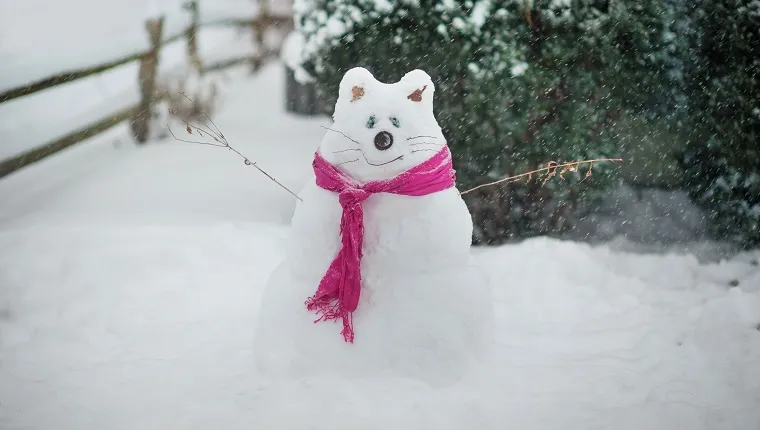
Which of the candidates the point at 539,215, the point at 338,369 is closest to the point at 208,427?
the point at 338,369

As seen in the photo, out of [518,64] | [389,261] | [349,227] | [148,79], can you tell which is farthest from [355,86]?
[148,79]

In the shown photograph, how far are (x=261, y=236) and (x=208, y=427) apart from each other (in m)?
1.97

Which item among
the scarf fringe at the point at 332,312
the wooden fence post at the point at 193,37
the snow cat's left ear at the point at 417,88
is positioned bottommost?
the wooden fence post at the point at 193,37

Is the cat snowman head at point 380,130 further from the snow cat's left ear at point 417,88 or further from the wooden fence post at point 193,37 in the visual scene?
the wooden fence post at point 193,37

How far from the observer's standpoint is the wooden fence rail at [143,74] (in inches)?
177

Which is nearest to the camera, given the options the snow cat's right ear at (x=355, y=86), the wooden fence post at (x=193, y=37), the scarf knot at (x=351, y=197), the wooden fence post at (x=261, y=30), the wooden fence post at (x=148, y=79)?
the scarf knot at (x=351, y=197)

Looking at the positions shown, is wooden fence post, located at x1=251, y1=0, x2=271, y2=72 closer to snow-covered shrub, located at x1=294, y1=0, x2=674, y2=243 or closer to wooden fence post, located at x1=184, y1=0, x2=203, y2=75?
wooden fence post, located at x1=184, y1=0, x2=203, y2=75

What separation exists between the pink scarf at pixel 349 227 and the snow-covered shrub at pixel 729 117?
217 centimetres

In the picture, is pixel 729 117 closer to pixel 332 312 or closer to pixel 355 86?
pixel 355 86

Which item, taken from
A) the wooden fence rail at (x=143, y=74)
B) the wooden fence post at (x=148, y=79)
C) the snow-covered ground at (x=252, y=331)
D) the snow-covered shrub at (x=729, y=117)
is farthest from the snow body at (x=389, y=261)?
the wooden fence post at (x=148, y=79)

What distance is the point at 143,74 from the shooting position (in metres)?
6.14

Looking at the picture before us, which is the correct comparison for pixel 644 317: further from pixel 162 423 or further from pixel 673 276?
pixel 162 423

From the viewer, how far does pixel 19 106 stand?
545 cm

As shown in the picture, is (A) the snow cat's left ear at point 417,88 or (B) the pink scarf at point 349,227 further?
(A) the snow cat's left ear at point 417,88
